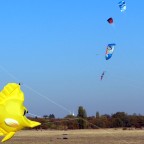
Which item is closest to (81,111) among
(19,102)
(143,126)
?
(143,126)

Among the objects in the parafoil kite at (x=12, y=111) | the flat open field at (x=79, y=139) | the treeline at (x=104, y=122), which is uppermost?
the treeline at (x=104, y=122)

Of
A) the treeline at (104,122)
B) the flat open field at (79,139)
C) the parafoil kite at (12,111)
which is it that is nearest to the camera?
the parafoil kite at (12,111)

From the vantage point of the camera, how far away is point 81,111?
62.5 m

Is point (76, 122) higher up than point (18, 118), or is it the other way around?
point (76, 122)

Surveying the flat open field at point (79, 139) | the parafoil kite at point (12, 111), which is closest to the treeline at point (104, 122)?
the flat open field at point (79, 139)

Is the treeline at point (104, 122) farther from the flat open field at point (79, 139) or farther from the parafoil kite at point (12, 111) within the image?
the parafoil kite at point (12, 111)

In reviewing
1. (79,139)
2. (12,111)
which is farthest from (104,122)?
Answer: (12,111)

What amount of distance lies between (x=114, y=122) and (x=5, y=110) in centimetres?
5039

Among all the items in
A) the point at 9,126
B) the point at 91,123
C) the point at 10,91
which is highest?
the point at 91,123

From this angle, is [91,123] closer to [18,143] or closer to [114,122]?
[114,122]

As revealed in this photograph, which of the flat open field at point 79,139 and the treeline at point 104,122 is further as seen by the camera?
the treeline at point 104,122

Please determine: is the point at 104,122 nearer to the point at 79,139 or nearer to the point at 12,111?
the point at 79,139

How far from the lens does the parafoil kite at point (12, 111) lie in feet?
46.3

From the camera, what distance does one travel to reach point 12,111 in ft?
46.6
